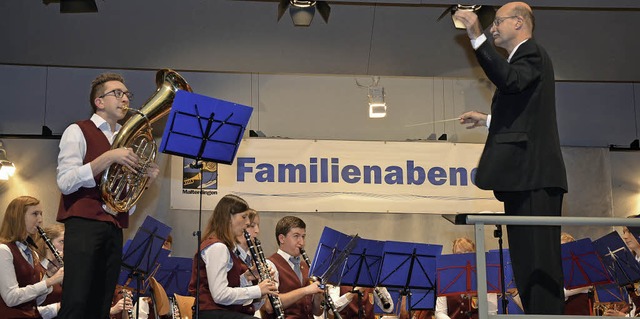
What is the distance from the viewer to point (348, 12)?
31.0ft

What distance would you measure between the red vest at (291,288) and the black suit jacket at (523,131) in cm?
289

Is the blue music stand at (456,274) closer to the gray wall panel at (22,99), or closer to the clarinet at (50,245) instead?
the clarinet at (50,245)

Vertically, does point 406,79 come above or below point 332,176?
above

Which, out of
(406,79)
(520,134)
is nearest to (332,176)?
(406,79)

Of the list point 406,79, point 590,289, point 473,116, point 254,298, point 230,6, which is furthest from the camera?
point 406,79

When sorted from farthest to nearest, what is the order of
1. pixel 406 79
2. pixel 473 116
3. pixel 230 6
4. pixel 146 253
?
1. pixel 406 79
2. pixel 230 6
3. pixel 146 253
4. pixel 473 116

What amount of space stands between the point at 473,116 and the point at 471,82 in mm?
6221

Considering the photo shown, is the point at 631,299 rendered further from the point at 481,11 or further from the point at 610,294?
the point at 481,11

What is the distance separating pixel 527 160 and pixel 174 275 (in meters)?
4.16

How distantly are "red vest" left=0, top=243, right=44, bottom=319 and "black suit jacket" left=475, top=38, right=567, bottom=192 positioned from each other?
12.0ft

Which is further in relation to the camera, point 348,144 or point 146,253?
point 348,144

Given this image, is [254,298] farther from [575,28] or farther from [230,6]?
[575,28]

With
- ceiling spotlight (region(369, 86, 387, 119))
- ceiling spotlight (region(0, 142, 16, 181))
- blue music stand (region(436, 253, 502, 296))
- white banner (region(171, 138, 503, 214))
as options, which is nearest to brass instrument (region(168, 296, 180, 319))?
white banner (region(171, 138, 503, 214))

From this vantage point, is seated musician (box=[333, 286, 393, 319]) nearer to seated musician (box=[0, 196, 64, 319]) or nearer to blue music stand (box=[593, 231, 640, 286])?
blue music stand (box=[593, 231, 640, 286])
